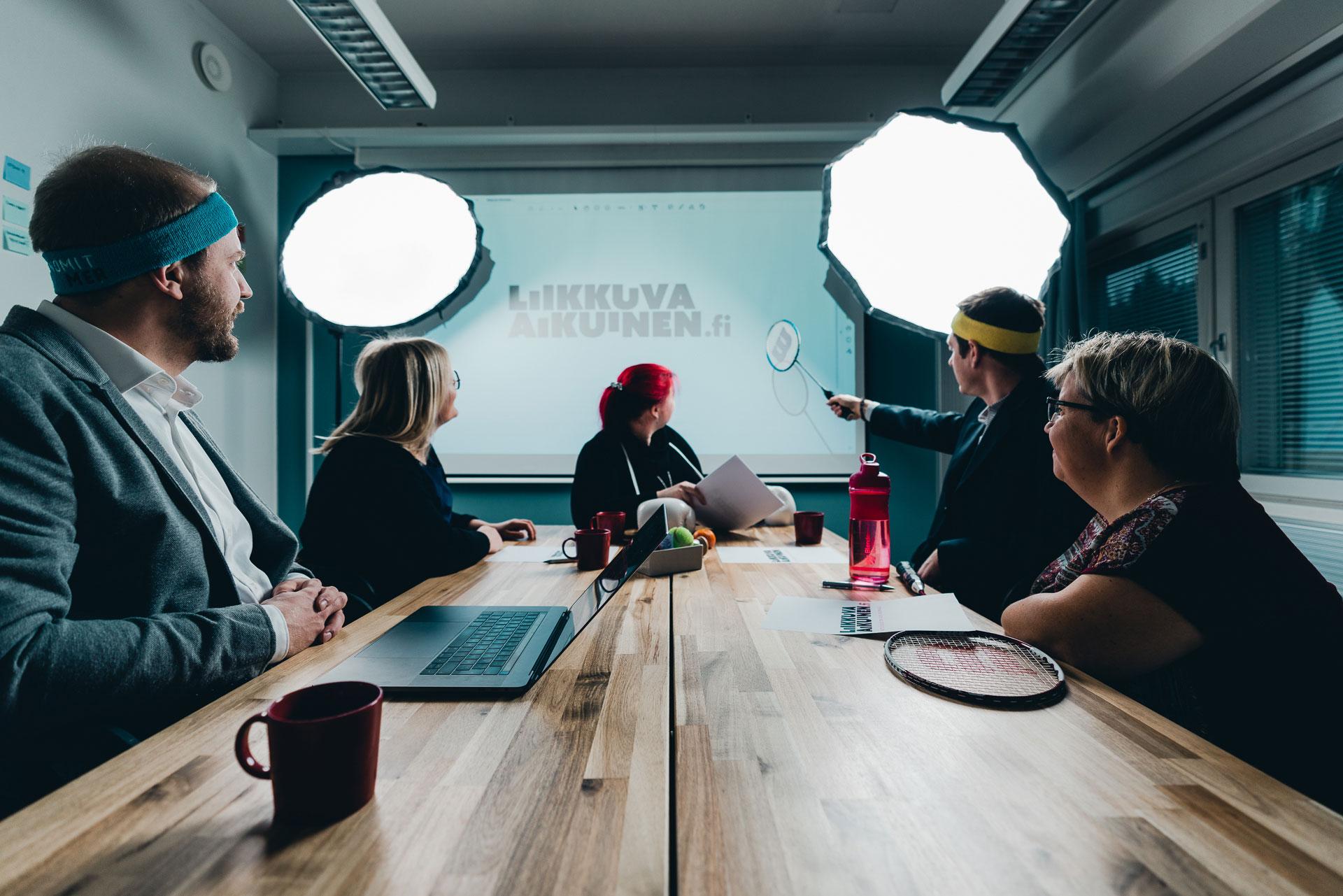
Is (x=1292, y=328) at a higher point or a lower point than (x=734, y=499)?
higher

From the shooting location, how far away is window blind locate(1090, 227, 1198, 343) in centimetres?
266

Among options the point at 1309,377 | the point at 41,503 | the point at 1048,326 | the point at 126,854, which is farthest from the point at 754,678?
the point at 1048,326

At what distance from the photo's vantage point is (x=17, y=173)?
2.14 metres

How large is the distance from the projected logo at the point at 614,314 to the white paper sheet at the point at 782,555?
1.70 m

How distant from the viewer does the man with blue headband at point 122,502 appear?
80cm

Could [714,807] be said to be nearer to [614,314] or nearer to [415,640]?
[415,640]

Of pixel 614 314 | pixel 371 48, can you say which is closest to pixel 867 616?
pixel 614 314

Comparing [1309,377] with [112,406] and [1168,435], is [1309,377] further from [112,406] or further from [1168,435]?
[112,406]

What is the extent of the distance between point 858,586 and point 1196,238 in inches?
87.3

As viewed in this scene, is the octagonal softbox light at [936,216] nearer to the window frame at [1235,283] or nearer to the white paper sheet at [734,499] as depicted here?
the window frame at [1235,283]

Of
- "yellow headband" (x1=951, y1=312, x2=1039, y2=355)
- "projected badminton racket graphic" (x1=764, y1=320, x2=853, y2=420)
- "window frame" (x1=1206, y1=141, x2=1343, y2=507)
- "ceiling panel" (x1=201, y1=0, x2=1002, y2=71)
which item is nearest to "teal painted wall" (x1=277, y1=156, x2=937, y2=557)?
"projected badminton racket graphic" (x1=764, y1=320, x2=853, y2=420)

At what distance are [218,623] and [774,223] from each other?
3064 mm

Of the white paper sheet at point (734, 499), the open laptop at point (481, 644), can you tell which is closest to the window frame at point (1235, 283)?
the white paper sheet at point (734, 499)

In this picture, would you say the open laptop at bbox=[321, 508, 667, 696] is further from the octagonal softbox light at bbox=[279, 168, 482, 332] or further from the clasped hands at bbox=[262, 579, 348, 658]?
the octagonal softbox light at bbox=[279, 168, 482, 332]
